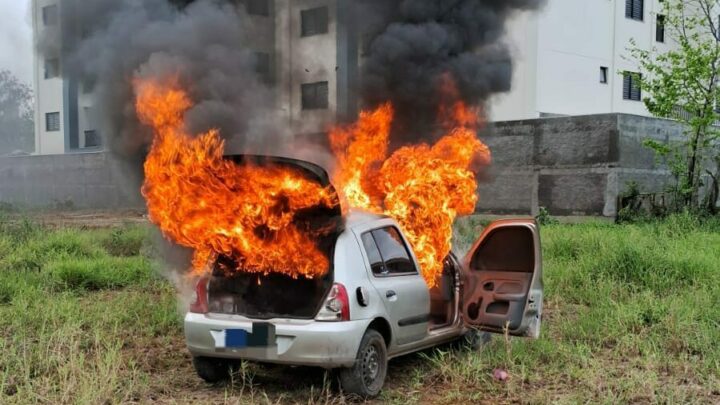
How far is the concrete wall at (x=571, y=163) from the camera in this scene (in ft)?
48.8

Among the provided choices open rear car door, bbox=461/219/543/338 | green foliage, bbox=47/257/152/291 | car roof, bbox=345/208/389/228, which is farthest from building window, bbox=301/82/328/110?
green foliage, bbox=47/257/152/291

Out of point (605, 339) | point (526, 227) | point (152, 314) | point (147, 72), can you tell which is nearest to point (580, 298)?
point (605, 339)

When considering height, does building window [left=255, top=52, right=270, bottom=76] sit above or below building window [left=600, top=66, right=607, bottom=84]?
below

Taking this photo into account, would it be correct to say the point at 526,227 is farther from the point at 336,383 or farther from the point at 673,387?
the point at 336,383

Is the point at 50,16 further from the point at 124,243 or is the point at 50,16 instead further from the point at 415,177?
the point at 124,243

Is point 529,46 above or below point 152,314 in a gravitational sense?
above

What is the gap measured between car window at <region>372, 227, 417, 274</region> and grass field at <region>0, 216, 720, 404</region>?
846mm

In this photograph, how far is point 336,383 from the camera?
5.21 meters

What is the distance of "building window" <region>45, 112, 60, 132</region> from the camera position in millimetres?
30625

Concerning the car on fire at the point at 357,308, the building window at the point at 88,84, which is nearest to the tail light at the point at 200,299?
the car on fire at the point at 357,308

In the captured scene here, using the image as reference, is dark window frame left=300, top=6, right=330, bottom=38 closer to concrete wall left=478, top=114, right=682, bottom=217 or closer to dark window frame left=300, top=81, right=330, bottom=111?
dark window frame left=300, top=81, right=330, bottom=111

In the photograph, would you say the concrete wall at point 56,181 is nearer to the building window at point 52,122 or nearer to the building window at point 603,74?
the building window at point 52,122

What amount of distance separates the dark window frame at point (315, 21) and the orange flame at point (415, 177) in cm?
100

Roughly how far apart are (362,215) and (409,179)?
1.65 metres
